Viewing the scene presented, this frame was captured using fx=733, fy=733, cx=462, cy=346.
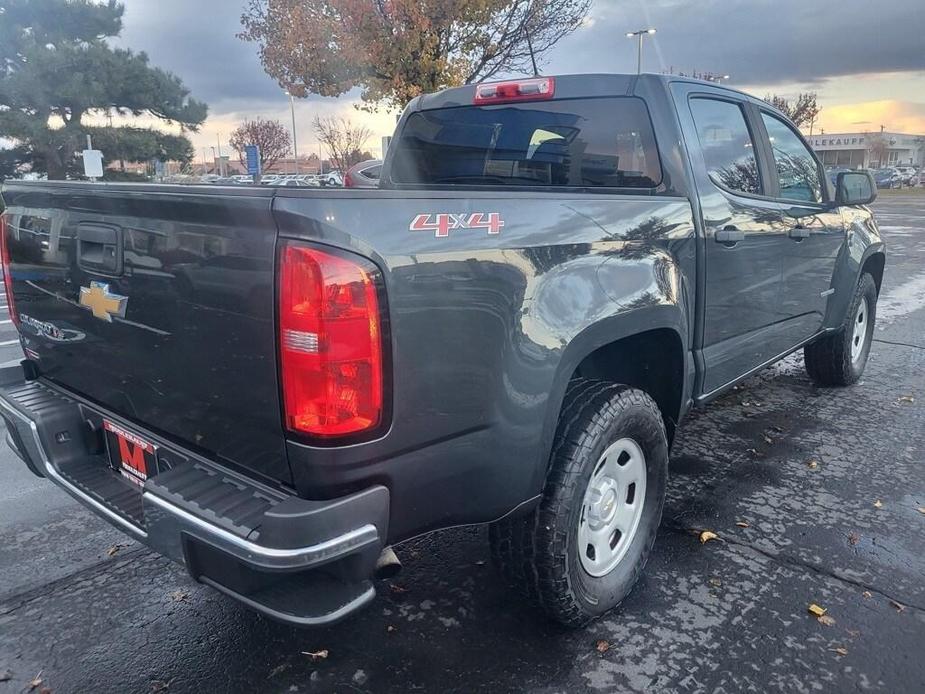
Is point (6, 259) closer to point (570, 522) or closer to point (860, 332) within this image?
point (570, 522)

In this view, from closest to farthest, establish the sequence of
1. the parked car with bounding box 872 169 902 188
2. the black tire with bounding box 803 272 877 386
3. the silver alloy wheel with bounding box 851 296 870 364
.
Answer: the black tire with bounding box 803 272 877 386 < the silver alloy wheel with bounding box 851 296 870 364 < the parked car with bounding box 872 169 902 188

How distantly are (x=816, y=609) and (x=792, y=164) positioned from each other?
8.70ft

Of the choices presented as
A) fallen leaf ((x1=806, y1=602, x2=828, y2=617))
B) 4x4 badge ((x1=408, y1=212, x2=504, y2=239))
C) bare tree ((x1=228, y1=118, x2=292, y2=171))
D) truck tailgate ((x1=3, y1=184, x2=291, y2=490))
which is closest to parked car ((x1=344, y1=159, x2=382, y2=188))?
truck tailgate ((x1=3, y1=184, x2=291, y2=490))

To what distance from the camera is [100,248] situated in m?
2.30

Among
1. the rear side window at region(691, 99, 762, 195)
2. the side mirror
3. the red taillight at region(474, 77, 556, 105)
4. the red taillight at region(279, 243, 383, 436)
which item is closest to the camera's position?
the red taillight at region(279, 243, 383, 436)

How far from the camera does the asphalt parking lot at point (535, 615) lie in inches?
97.2

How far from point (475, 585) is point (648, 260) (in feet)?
4.87

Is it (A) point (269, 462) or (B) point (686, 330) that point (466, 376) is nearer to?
(A) point (269, 462)

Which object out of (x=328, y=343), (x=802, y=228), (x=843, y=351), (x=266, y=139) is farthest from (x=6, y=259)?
(x=266, y=139)

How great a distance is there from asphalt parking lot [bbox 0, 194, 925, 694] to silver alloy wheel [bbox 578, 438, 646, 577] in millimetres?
242

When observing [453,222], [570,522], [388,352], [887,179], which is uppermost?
[887,179]

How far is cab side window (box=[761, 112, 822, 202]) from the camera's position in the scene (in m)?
4.13

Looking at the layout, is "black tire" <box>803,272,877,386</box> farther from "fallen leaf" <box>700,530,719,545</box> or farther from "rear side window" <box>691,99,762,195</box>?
"fallen leaf" <box>700,530,719,545</box>

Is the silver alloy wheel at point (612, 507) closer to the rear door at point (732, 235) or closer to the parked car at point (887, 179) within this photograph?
the rear door at point (732, 235)
